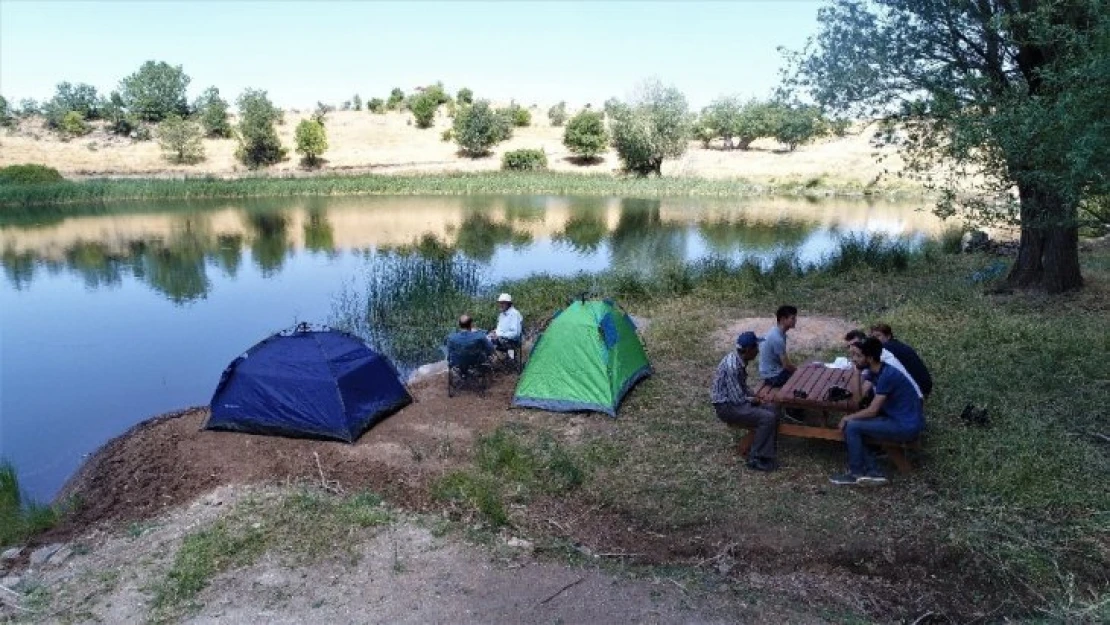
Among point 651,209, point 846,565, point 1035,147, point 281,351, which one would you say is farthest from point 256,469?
point 651,209

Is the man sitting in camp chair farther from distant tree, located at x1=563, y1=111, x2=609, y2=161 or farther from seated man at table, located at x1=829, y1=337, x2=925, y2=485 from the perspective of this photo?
distant tree, located at x1=563, y1=111, x2=609, y2=161

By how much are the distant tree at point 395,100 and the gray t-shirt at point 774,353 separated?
8442 cm

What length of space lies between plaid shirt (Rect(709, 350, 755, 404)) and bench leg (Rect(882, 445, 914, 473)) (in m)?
1.43

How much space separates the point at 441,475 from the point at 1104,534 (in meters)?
5.91

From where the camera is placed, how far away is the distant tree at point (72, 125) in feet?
234

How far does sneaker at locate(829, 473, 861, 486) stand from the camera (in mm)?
7000

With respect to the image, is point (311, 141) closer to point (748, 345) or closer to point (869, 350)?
point (748, 345)

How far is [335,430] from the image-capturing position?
29.1 ft

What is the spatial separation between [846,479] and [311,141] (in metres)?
65.6

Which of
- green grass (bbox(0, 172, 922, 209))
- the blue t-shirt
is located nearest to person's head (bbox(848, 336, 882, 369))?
the blue t-shirt

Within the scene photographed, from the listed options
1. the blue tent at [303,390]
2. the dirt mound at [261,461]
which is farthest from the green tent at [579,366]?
the blue tent at [303,390]

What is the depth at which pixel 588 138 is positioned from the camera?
65062 mm

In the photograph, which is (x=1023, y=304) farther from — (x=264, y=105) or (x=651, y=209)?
(x=264, y=105)

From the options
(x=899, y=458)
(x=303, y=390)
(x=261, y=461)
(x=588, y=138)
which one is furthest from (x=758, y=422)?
(x=588, y=138)
